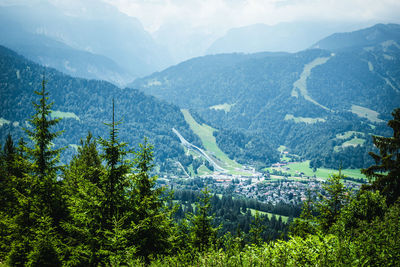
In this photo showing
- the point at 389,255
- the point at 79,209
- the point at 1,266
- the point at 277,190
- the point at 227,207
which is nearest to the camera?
the point at 389,255

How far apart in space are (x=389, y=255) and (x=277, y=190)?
174 metres

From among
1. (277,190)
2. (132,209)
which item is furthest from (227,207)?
(132,209)

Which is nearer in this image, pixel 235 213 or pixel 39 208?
pixel 39 208

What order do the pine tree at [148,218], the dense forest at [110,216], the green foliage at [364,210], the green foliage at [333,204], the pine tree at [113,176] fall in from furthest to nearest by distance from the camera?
the green foliage at [333,204]
the green foliage at [364,210]
the pine tree at [148,218]
the pine tree at [113,176]
the dense forest at [110,216]

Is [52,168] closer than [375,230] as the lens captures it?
No

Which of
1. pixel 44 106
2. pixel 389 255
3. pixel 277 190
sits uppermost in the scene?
pixel 44 106

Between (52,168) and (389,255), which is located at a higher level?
(52,168)

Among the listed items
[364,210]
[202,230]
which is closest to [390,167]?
[364,210]

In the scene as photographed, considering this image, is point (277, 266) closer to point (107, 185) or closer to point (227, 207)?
point (107, 185)

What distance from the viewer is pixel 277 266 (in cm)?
1014

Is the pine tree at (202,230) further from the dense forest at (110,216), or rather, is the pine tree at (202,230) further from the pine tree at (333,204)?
the pine tree at (333,204)

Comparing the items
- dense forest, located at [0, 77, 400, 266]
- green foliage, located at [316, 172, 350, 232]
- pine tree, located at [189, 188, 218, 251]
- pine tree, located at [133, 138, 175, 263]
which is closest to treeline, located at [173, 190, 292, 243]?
pine tree, located at [189, 188, 218, 251]

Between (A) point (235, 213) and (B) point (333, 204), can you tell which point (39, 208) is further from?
(A) point (235, 213)

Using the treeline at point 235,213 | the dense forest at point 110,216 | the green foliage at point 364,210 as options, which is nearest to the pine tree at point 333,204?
the dense forest at point 110,216
